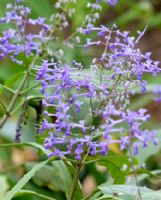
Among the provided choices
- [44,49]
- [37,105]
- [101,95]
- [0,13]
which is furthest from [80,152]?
[0,13]

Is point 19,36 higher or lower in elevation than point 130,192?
higher

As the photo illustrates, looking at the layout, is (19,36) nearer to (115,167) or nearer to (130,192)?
(115,167)

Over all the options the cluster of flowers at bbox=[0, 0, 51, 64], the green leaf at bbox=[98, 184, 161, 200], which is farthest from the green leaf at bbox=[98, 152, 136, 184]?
the cluster of flowers at bbox=[0, 0, 51, 64]

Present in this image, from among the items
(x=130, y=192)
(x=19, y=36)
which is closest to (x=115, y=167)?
(x=130, y=192)

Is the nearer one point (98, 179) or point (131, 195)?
point (131, 195)

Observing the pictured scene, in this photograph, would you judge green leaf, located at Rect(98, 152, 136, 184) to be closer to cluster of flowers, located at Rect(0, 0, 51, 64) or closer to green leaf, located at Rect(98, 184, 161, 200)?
green leaf, located at Rect(98, 184, 161, 200)

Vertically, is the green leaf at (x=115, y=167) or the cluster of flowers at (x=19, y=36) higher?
the cluster of flowers at (x=19, y=36)

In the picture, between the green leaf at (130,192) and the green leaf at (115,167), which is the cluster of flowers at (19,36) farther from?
the green leaf at (130,192)

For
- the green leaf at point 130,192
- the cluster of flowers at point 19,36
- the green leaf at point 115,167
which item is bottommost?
the green leaf at point 130,192

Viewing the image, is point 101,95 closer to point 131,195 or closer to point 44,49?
point 131,195

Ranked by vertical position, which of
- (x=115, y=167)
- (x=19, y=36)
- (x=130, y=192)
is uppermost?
(x=19, y=36)

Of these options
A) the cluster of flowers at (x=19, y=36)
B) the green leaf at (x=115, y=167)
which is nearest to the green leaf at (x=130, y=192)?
the green leaf at (x=115, y=167)
